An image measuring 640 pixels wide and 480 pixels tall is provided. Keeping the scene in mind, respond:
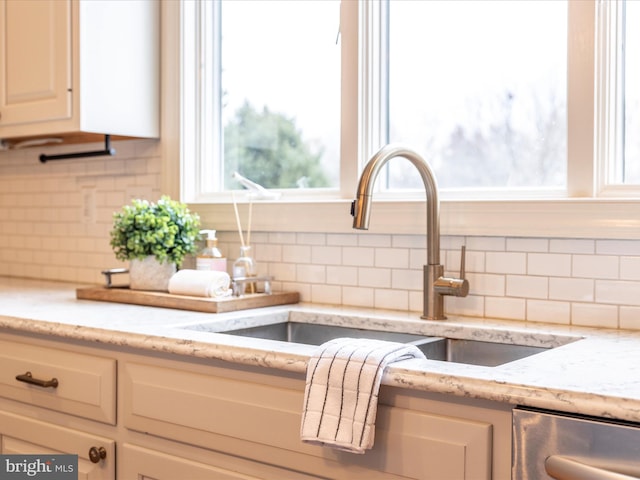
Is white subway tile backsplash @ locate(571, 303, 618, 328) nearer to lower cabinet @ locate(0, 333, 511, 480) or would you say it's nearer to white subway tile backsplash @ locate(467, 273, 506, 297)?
white subway tile backsplash @ locate(467, 273, 506, 297)

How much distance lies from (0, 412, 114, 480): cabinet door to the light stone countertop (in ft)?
0.77

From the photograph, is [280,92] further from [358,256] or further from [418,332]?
[418,332]

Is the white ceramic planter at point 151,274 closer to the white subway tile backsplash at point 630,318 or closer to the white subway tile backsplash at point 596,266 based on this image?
the white subway tile backsplash at point 596,266

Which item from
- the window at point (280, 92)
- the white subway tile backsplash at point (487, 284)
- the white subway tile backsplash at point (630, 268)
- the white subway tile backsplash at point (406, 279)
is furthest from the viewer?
the window at point (280, 92)

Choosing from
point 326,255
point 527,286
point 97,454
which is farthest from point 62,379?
point 527,286

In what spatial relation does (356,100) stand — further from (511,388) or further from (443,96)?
(511,388)

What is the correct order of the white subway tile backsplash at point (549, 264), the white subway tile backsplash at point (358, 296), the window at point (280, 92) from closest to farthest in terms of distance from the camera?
1. the white subway tile backsplash at point (549, 264)
2. the white subway tile backsplash at point (358, 296)
3. the window at point (280, 92)

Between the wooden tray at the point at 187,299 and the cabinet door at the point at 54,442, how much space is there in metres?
0.45

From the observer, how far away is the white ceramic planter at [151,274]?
2.46 meters

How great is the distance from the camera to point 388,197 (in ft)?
7.61

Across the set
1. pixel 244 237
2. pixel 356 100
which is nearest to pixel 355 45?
pixel 356 100

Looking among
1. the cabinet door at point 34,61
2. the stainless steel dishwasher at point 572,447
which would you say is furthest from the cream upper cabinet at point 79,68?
the stainless steel dishwasher at point 572,447

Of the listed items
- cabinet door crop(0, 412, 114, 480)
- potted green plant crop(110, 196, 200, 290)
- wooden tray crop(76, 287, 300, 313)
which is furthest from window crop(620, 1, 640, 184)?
cabinet door crop(0, 412, 114, 480)

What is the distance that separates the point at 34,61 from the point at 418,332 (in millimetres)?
1635
